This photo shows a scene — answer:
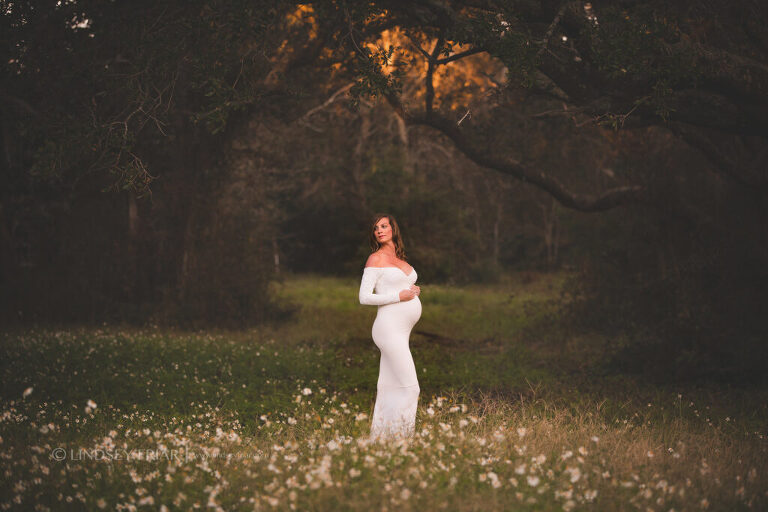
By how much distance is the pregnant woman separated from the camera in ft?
21.5

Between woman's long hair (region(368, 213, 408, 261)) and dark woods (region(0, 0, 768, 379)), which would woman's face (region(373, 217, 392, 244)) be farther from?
dark woods (region(0, 0, 768, 379))

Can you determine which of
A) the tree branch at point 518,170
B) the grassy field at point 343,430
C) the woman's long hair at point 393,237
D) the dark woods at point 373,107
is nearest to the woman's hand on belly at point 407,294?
the woman's long hair at point 393,237

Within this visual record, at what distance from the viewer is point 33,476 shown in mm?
5359

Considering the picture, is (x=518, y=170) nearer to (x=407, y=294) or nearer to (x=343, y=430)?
(x=407, y=294)

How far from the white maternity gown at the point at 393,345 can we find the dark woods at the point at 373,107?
2.92m

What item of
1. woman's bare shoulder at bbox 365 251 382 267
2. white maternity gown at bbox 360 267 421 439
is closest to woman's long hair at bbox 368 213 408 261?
woman's bare shoulder at bbox 365 251 382 267

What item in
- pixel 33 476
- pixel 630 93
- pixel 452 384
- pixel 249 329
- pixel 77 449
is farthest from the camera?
pixel 249 329

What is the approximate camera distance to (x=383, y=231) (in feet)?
22.5

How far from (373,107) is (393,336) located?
30.5 ft

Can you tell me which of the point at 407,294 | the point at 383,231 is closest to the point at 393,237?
the point at 383,231

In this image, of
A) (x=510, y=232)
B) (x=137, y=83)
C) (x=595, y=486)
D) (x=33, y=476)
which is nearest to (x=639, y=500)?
(x=595, y=486)

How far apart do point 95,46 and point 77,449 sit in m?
7.46

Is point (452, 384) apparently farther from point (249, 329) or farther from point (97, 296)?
point (97, 296)

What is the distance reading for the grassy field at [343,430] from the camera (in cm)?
485
